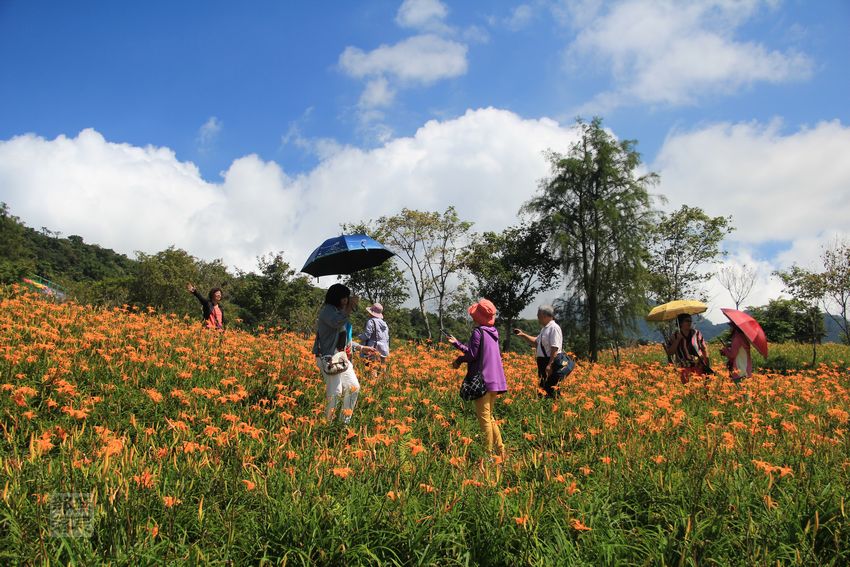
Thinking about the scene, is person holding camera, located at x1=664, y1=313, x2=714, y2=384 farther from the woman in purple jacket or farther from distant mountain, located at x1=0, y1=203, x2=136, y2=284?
distant mountain, located at x1=0, y1=203, x2=136, y2=284

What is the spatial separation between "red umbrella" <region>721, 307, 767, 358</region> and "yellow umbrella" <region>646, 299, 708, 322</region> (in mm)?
3109

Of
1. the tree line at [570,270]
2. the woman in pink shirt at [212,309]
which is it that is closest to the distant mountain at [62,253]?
the tree line at [570,270]

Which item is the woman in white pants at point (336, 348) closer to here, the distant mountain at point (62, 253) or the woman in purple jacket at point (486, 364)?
the woman in purple jacket at point (486, 364)

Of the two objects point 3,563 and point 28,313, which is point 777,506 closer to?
point 3,563

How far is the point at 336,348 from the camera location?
490 cm

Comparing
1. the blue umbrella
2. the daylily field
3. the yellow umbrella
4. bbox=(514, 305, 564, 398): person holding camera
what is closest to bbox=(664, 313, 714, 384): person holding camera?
the yellow umbrella

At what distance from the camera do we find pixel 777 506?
9.34 feet

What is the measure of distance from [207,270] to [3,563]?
4762 cm

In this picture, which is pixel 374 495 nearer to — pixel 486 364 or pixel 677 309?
pixel 486 364

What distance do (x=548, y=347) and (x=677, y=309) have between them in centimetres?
582

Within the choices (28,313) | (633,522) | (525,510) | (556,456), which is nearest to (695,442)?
(556,456)

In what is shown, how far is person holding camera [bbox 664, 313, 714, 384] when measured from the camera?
7672 millimetres

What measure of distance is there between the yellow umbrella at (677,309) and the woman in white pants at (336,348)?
8185 millimetres

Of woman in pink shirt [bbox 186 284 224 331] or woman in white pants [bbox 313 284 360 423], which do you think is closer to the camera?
woman in white pants [bbox 313 284 360 423]
